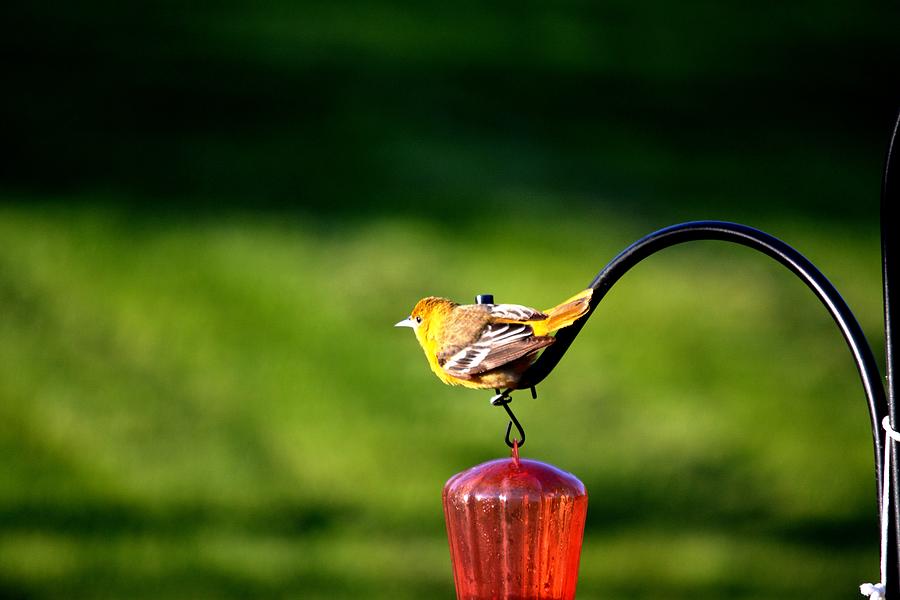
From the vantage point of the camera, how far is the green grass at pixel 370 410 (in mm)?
2727

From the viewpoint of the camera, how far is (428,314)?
1021 millimetres

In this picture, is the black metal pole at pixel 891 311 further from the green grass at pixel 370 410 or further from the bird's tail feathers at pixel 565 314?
the green grass at pixel 370 410

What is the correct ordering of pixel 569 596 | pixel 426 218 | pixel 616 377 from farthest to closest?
pixel 426 218 < pixel 616 377 < pixel 569 596

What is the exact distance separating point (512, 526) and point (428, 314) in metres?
0.23

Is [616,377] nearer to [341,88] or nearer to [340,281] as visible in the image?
[340,281]

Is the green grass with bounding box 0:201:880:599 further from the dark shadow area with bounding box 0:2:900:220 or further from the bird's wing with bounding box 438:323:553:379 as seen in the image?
the bird's wing with bounding box 438:323:553:379

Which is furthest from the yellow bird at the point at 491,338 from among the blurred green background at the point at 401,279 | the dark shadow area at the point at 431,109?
the dark shadow area at the point at 431,109

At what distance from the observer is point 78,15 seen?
3.41 metres

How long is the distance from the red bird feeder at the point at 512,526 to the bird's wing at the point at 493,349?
85 millimetres

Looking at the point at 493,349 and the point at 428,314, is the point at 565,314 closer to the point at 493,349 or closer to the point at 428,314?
the point at 493,349

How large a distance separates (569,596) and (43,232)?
2631 millimetres

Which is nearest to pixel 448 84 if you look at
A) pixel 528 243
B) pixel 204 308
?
pixel 528 243

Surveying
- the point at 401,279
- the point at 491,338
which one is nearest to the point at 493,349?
the point at 491,338

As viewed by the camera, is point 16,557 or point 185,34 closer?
point 16,557
